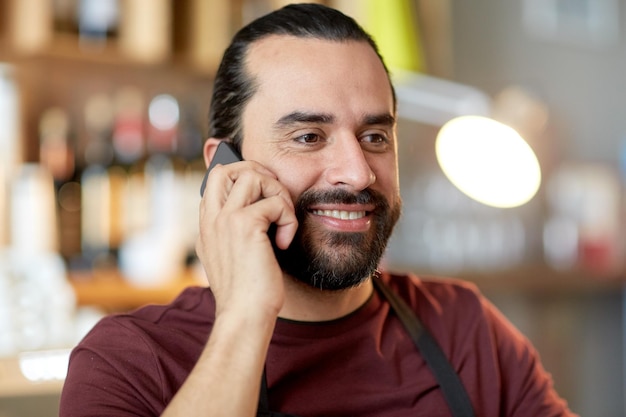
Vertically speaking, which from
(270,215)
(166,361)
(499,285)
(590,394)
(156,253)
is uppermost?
(270,215)

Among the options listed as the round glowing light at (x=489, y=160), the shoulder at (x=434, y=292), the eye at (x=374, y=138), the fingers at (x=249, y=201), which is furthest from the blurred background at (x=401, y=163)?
the fingers at (x=249, y=201)

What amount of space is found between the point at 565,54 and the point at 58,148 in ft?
7.83

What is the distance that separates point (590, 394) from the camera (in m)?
3.71

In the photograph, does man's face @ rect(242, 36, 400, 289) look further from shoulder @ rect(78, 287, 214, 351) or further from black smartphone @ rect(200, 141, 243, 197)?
shoulder @ rect(78, 287, 214, 351)

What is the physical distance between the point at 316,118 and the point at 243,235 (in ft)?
0.81

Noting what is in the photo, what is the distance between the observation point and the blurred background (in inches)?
71.0

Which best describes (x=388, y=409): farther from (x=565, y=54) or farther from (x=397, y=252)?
(x=565, y=54)

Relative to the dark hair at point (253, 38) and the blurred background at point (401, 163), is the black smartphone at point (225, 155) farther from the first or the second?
the blurred background at point (401, 163)

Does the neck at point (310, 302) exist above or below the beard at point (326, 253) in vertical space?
below

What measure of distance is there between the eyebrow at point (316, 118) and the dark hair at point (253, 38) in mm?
86

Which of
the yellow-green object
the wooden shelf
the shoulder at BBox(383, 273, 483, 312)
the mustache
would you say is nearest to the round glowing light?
the shoulder at BBox(383, 273, 483, 312)

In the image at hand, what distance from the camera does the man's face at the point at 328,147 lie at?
1.18m

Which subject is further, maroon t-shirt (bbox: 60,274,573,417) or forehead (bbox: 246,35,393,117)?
forehead (bbox: 246,35,393,117)

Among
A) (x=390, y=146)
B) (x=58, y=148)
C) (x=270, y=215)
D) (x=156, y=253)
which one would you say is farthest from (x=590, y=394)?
(x=270, y=215)
